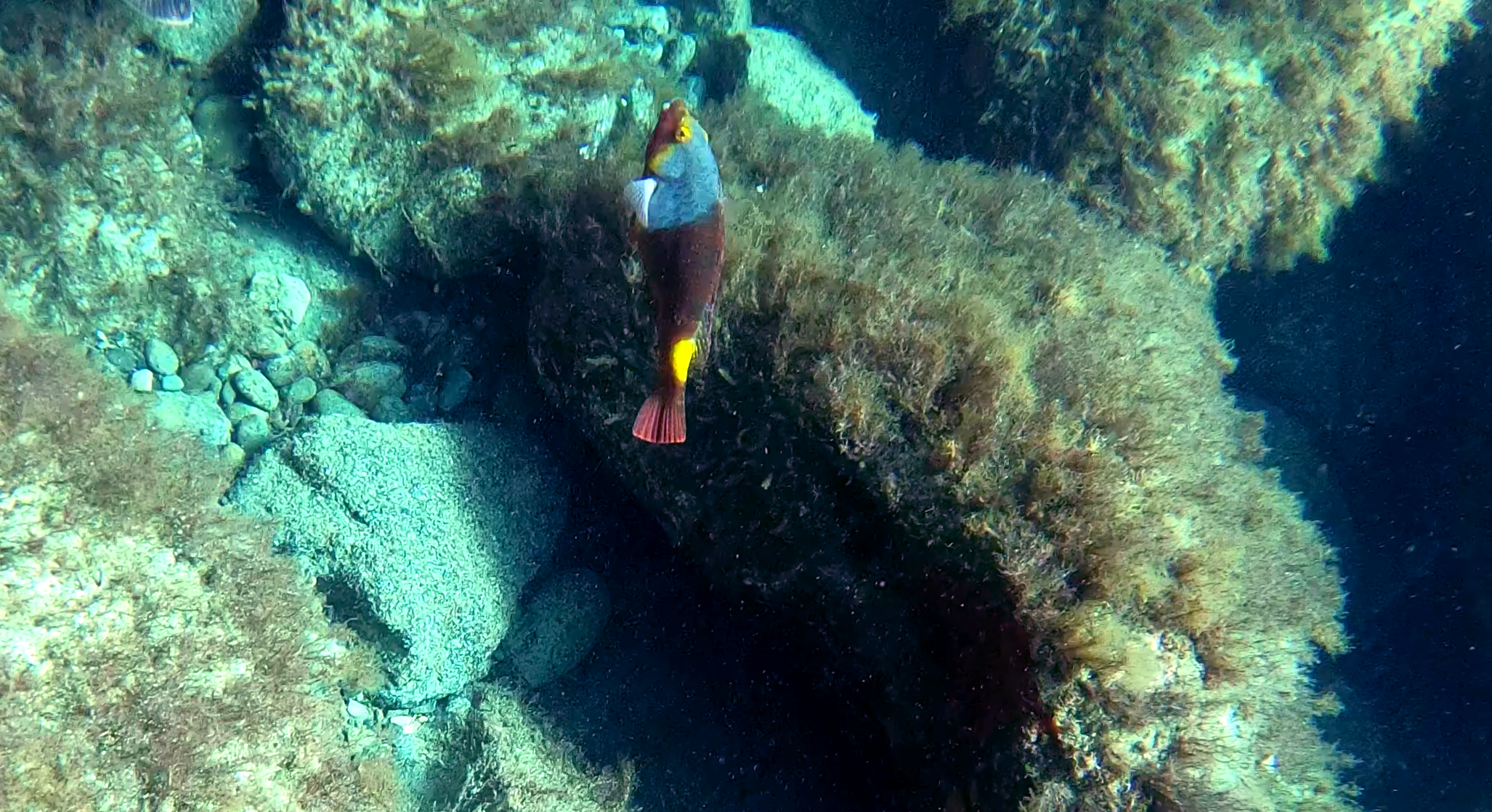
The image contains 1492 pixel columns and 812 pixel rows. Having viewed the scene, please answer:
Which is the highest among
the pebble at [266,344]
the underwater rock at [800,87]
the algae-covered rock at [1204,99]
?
the algae-covered rock at [1204,99]

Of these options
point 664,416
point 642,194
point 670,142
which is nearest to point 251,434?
point 664,416

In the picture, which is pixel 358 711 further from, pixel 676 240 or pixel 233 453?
pixel 676 240

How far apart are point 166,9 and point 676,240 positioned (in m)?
3.57

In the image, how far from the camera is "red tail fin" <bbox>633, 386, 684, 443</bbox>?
113 inches

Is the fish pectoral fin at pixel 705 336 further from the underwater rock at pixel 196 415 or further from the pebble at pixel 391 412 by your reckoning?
the underwater rock at pixel 196 415

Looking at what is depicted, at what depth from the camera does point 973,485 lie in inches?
113

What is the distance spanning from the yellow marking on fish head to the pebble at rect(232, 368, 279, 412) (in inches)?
115

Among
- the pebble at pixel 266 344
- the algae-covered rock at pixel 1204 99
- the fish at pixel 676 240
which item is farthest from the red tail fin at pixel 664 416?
the algae-covered rock at pixel 1204 99

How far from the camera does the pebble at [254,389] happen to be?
4188mm

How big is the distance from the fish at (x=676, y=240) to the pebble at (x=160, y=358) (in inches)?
128

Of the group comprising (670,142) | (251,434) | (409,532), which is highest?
(670,142)

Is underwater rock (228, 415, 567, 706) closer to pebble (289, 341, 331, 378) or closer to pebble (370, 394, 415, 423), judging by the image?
pebble (370, 394, 415, 423)

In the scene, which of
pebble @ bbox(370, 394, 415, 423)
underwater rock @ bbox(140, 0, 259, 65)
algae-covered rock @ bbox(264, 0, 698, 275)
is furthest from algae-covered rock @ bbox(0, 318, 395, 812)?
underwater rock @ bbox(140, 0, 259, 65)

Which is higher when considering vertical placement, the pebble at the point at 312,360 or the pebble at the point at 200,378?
the pebble at the point at 312,360
